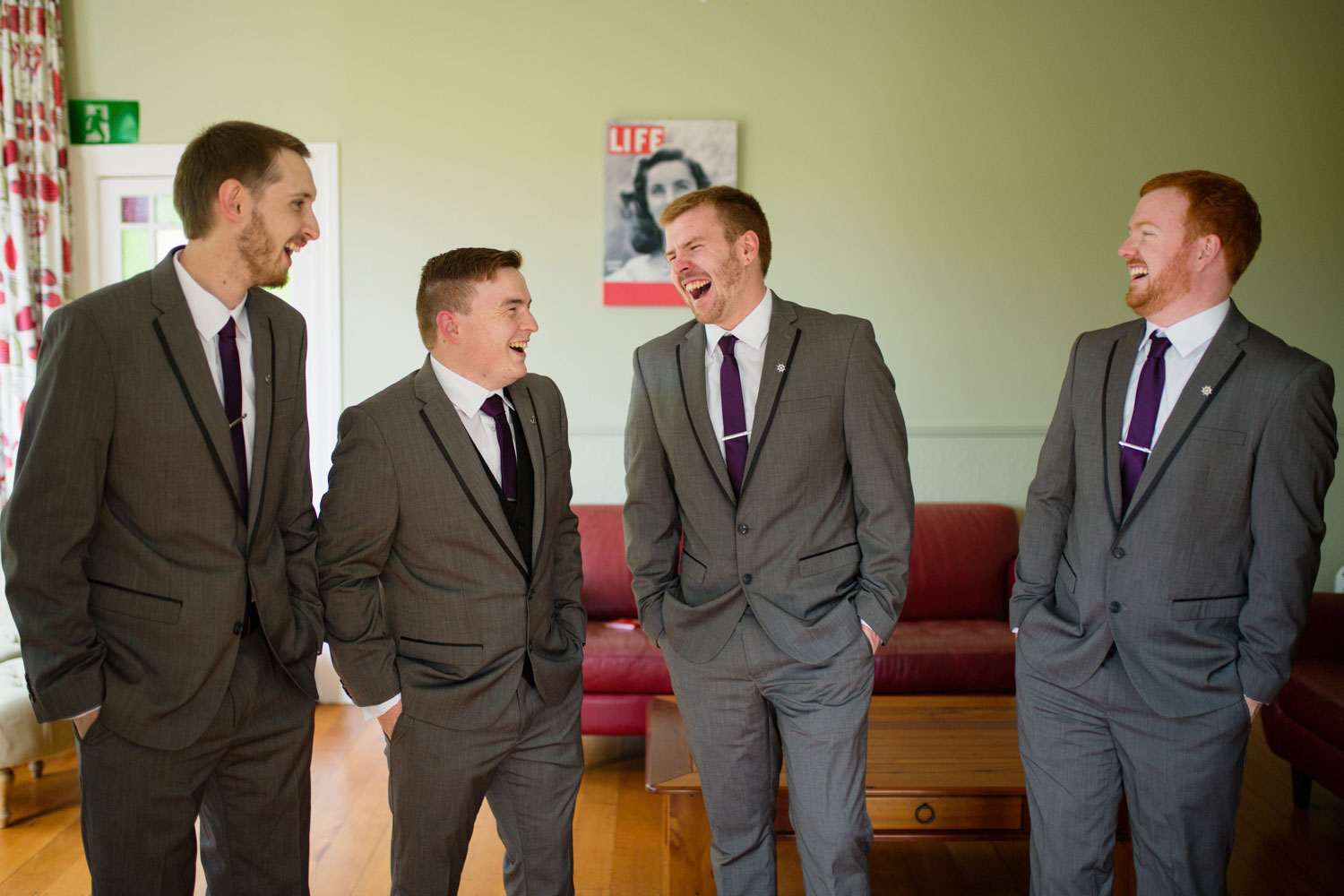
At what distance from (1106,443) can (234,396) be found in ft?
5.85

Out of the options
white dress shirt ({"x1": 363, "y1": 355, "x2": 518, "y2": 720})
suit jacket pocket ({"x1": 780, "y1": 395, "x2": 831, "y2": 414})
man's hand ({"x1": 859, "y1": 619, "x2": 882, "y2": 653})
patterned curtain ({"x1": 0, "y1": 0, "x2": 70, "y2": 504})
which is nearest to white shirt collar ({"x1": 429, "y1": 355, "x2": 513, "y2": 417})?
white dress shirt ({"x1": 363, "y1": 355, "x2": 518, "y2": 720})

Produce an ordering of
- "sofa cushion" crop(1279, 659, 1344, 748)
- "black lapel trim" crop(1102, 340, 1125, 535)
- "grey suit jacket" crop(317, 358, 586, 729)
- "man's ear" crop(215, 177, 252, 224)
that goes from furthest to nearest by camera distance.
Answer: "sofa cushion" crop(1279, 659, 1344, 748)
"black lapel trim" crop(1102, 340, 1125, 535)
"grey suit jacket" crop(317, 358, 586, 729)
"man's ear" crop(215, 177, 252, 224)

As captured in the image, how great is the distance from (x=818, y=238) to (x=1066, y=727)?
111 inches

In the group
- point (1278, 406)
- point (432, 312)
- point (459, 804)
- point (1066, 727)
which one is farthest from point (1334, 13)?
point (459, 804)

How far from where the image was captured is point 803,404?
202 centimetres

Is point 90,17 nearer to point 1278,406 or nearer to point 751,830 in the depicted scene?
point 751,830

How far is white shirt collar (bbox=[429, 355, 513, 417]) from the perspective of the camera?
2004mm

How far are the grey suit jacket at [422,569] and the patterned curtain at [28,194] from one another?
3017 millimetres

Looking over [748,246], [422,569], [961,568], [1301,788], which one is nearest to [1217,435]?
[748,246]

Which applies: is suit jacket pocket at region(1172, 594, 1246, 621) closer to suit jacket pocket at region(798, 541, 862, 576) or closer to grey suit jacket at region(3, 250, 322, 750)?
suit jacket pocket at region(798, 541, 862, 576)

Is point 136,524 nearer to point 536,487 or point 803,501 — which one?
point 536,487

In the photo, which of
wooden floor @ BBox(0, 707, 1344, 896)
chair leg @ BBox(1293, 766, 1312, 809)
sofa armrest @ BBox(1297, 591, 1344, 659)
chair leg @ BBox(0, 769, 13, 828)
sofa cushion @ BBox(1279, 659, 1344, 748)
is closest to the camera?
wooden floor @ BBox(0, 707, 1344, 896)

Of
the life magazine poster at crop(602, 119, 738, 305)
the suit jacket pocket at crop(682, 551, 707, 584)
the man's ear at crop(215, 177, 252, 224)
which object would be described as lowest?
the suit jacket pocket at crop(682, 551, 707, 584)

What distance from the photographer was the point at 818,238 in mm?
4328
